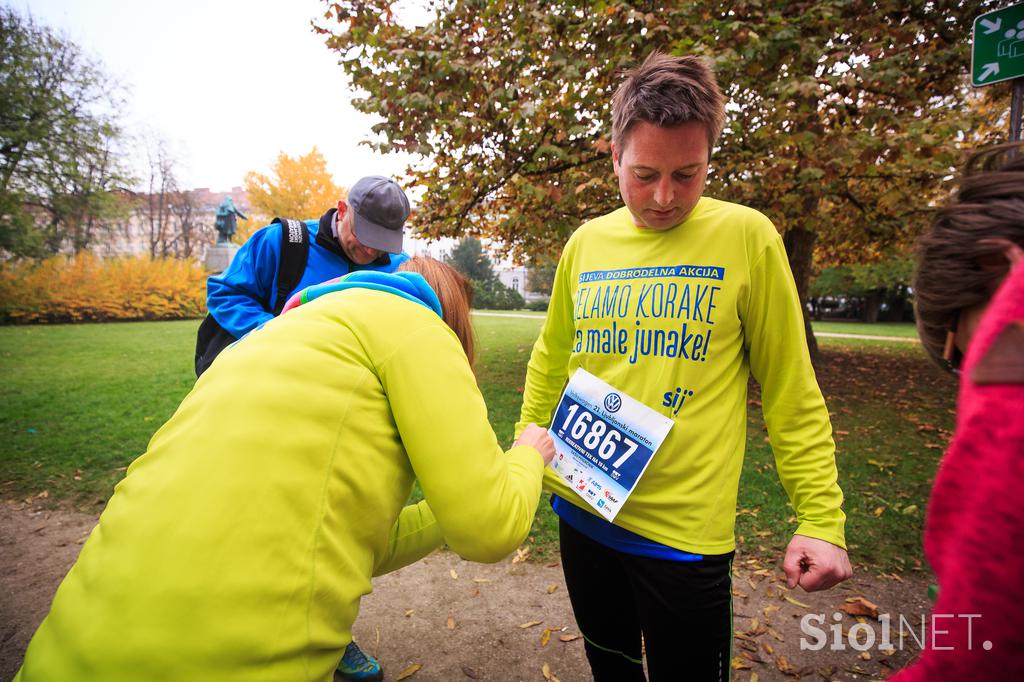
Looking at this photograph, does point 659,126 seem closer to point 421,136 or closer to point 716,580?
point 716,580

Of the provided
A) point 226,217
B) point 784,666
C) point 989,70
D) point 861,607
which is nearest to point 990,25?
point 989,70

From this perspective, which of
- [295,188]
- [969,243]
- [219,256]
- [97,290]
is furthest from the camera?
[295,188]

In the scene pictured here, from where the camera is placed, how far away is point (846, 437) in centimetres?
634

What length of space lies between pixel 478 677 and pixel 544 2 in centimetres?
626

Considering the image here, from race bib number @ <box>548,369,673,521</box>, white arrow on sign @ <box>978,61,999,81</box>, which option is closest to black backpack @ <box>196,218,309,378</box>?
race bib number @ <box>548,369,673,521</box>

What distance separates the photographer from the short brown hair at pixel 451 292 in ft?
4.86

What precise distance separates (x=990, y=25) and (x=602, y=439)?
334 centimetres

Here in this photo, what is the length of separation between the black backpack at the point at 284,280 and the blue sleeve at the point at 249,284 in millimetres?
42

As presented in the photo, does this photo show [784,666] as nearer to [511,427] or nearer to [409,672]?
[409,672]

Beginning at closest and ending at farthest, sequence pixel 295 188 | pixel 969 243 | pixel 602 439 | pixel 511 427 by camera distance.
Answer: pixel 969 243 < pixel 602 439 < pixel 511 427 < pixel 295 188

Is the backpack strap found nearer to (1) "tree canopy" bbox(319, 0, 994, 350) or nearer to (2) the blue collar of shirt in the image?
(2) the blue collar of shirt

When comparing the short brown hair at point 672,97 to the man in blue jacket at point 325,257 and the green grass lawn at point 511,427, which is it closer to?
the green grass lawn at point 511,427

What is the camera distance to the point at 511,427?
265 inches

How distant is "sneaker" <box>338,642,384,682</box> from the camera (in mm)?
2592
